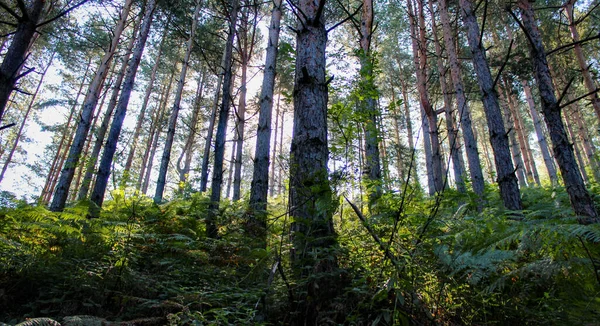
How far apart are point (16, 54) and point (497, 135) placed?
689cm

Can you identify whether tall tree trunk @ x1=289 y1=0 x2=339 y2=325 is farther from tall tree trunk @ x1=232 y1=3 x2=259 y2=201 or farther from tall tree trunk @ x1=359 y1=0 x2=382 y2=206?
tall tree trunk @ x1=232 y1=3 x2=259 y2=201

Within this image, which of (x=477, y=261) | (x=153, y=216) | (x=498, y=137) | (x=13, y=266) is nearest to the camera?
(x=477, y=261)

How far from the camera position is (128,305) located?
2.39 m

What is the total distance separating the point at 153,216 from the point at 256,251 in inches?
105

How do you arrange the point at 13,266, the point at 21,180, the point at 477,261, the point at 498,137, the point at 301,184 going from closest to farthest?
the point at 477,261, the point at 301,184, the point at 13,266, the point at 498,137, the point at 21,180

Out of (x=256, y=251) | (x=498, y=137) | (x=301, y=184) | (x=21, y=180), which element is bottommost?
(x=256, y=251)

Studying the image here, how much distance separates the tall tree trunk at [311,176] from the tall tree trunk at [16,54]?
2.57m

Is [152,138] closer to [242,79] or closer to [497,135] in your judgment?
[242,79]

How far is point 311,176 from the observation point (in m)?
2.31

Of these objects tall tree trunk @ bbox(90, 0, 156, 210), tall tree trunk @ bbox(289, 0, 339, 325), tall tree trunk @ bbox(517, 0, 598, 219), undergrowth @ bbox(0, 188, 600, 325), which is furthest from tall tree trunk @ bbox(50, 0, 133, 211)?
tall tree trunk @ bbox(517, 0, 598, 219)

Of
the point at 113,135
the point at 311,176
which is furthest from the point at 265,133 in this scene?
the point at 311,176

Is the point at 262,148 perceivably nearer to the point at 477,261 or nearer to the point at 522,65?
the point at 477,261

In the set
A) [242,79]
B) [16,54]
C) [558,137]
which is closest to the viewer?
[16,54]

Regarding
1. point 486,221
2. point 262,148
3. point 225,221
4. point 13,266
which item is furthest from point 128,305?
point 262,148
